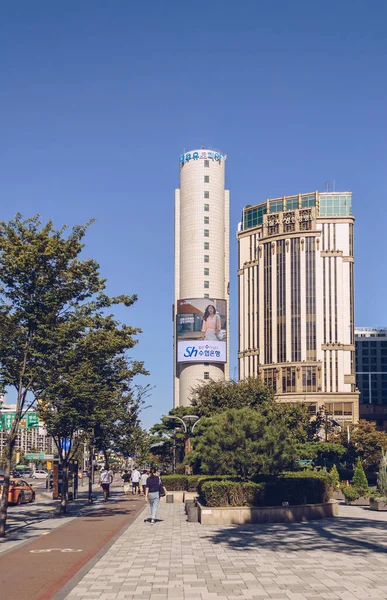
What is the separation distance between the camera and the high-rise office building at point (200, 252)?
4916 inches

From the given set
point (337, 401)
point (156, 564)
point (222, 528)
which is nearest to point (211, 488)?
point (222, 528)

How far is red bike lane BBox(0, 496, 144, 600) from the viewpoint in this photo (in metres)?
13.5

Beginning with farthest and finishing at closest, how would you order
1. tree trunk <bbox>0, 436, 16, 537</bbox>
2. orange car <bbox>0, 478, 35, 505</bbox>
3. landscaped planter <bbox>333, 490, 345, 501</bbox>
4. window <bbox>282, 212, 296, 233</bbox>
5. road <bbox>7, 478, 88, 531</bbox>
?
window <bbox>282, 212, 296, 233</bbox> → landscaped planter <bbox>333, 490, 345, 501</bbox> → orange car <bbox>0, 478, 35, 505</bbox> → road <bbox>7, 478, 88, 531</bbox> → tree trunk <bbox>0, 436, 16, 537</bbox>

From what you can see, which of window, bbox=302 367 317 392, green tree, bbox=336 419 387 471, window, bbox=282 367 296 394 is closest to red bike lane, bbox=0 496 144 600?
green tree, bbox=336 419 387 471

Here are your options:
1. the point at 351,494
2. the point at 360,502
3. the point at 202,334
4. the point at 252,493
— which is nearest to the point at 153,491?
the point at 252,493

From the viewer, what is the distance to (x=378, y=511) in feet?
106

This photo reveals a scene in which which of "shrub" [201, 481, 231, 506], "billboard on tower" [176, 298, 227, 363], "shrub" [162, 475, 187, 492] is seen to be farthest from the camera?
"billboard on tower" [176, 298, 227, 363]

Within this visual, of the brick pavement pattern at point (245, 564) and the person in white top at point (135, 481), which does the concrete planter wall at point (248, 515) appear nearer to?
the brick pavement pattern at point (245, 564)

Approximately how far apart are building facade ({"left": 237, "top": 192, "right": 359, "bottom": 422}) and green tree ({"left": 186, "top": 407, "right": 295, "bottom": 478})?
313 ft

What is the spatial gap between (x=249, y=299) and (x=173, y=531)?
376 feet

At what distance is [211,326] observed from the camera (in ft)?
405

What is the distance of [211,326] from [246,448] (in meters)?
95.6

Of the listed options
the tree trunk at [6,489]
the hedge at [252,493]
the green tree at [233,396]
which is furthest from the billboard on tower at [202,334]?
the tree trunk at [6,489]

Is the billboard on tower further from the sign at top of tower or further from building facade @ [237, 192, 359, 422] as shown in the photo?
the sign at top of tower
